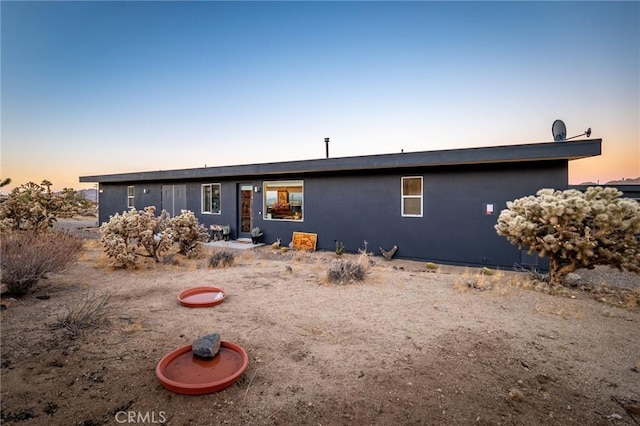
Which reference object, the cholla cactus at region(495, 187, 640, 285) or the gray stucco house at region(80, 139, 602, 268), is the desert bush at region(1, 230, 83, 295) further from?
the cholla cactus at region(495, 187, 640, 285)

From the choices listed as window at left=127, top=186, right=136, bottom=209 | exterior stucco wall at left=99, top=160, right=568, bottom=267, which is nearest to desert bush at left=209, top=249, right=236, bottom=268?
exterior stucco wall at left=99, top=160, right=568, bottom=267

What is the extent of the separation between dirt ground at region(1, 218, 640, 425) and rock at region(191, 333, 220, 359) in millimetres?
381

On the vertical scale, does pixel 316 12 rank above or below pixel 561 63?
above

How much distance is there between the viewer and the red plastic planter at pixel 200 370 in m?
2.23

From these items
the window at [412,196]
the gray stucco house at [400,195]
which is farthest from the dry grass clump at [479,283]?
the window at [412,196]

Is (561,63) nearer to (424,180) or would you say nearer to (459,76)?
(459,76)

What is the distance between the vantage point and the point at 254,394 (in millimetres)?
2301

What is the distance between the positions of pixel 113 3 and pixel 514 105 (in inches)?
555

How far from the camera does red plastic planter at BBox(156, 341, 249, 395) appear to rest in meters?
2.23

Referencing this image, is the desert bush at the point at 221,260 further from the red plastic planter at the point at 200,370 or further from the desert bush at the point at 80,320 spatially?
the red plastic planter at the point at 200,370

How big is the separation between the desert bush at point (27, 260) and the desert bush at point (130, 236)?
1604 mm

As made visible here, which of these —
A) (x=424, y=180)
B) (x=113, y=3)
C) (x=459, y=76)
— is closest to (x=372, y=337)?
(x=424, y=180)

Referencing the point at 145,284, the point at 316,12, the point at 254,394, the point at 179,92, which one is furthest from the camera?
the point at 179,92

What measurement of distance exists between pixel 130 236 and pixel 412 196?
8013mm
